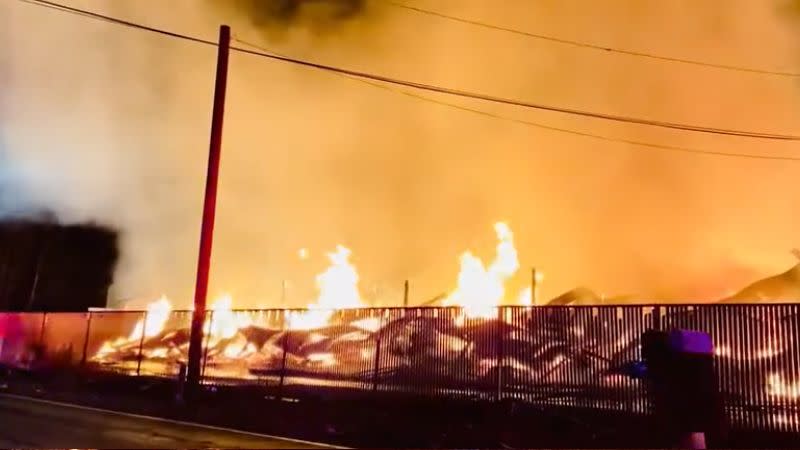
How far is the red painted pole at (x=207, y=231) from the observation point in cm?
1512

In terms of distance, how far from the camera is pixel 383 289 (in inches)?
1064

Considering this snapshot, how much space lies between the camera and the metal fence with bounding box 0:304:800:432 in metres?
10.6

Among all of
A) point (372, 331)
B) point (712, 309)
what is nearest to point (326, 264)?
point (372, 331)

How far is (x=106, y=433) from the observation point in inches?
445

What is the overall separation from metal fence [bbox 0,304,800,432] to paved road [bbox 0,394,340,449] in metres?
2.96

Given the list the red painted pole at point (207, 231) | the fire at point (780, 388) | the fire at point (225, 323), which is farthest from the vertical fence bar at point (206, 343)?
the fire at point (780, 388)

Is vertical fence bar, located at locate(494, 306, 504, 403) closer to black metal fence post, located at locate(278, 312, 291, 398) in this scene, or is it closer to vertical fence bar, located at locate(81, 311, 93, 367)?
black metal fence post, located at locate(278, 312, 291, 398)

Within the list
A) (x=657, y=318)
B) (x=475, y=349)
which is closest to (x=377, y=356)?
(x=475, y=349)

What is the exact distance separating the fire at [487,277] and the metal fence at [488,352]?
8.04 ft

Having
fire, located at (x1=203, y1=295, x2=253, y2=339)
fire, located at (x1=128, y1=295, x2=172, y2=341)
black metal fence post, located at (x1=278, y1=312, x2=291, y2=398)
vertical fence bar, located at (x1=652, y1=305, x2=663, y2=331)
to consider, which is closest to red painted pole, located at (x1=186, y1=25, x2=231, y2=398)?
fire, located at (x1=203, y1=295, x2=253, y2=339)

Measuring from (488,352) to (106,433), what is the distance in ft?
22.5

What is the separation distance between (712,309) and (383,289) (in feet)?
55.4

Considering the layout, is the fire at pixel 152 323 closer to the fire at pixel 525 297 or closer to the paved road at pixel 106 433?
the paved road at pixel 106 433

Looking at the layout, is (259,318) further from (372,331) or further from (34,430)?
(34,430)
